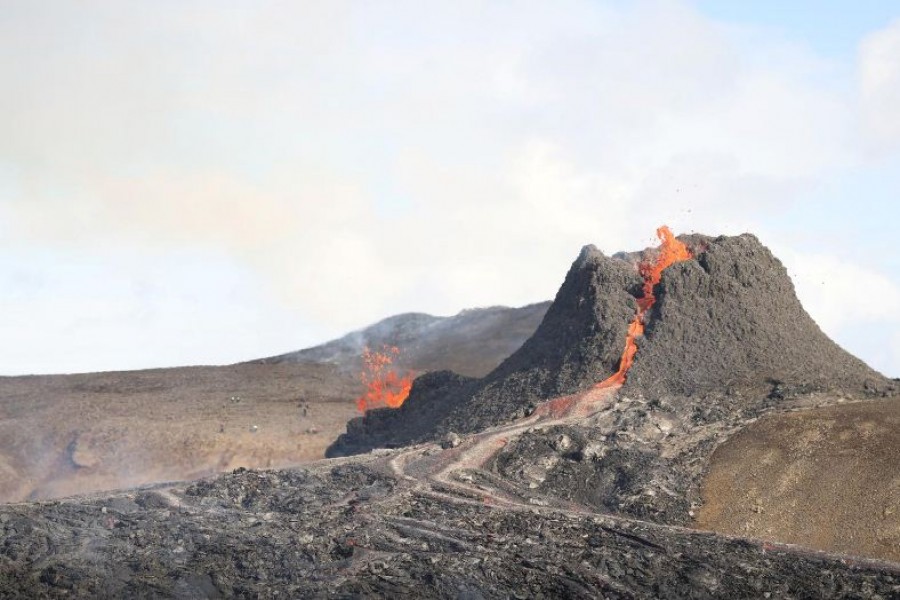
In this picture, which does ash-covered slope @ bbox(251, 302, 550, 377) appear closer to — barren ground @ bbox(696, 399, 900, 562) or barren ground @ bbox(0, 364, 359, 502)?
barren ground @ bbox(0, 364, 359, 502)

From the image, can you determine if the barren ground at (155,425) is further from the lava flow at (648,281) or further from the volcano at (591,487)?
the lava flow at (648,281)

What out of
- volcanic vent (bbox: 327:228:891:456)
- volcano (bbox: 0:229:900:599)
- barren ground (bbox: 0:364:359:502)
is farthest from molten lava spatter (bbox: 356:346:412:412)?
volcanic vent (bbox: 327:228:891:456)

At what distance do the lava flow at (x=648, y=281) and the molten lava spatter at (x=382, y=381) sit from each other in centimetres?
1168

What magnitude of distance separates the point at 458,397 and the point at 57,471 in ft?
61.8

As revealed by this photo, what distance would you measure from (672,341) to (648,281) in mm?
3057

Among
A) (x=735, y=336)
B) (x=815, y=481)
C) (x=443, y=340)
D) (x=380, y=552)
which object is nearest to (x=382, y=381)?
(x=443, y=340)

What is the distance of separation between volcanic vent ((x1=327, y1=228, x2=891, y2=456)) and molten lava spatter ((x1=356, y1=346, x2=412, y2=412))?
8.47m

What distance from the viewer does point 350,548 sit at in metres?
23.7

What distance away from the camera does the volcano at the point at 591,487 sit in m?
22.1

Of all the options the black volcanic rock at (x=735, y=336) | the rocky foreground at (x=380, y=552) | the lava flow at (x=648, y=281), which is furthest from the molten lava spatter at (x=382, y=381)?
the rocky foreground at (x=380, y=552)

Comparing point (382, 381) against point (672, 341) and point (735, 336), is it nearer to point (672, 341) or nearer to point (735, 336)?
point (672, 341)

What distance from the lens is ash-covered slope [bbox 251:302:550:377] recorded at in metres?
70.3

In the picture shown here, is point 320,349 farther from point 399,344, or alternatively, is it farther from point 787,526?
point 787,526

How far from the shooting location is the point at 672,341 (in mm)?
36656
